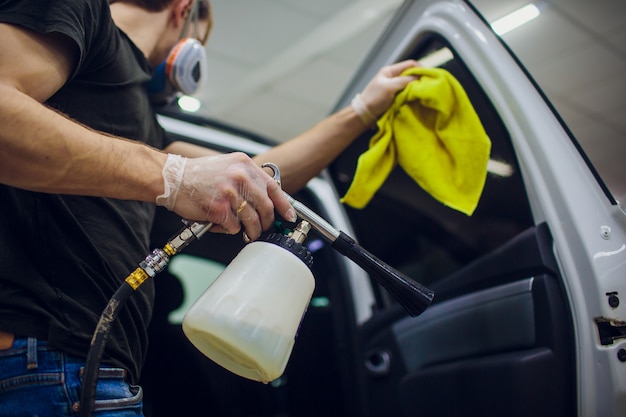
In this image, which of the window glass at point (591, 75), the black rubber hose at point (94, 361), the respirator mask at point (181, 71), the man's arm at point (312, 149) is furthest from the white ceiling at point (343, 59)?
the black rubber hose at point (94, 361)

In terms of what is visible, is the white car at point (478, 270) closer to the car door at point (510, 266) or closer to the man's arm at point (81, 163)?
the car door at point (510, 266)

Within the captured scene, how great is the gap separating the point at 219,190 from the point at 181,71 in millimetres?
657

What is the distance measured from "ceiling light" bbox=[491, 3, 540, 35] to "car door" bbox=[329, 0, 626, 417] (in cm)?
3

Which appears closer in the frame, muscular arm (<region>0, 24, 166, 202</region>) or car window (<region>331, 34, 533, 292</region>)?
muscular arm (<region>0, 24, 166, 202</region>)

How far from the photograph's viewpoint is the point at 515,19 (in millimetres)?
1036

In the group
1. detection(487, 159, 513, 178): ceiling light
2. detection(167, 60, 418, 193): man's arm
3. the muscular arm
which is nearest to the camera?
the muscular arm

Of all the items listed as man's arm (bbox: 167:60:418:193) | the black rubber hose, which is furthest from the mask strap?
the black rubber hose

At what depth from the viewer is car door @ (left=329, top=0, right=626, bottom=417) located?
0.91 m

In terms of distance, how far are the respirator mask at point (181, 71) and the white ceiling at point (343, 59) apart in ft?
2.48

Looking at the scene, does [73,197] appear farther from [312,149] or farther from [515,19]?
[515,19]

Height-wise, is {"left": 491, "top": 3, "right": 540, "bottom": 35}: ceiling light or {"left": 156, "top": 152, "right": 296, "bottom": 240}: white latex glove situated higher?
{"left": 491, "top": 3, "right": 540, "bottom": 35}: ceiling light

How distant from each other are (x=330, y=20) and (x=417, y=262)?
3.00 m

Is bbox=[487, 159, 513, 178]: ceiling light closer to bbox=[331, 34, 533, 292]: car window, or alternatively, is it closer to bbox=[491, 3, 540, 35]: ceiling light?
bbox=[331, 34, 533, 292]: car window

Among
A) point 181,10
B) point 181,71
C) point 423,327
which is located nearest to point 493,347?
point 423,327
